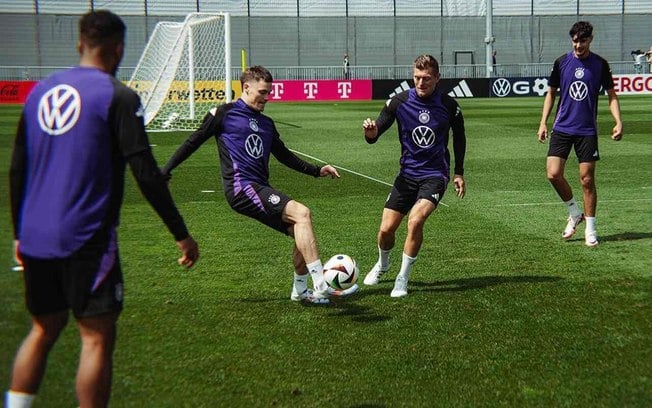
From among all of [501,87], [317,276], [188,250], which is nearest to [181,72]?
[317,276]

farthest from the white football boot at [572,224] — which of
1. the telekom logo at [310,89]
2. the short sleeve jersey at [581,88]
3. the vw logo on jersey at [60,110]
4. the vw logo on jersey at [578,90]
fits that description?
the telekom logo at [310,89]

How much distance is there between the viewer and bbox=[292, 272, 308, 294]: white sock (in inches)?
278

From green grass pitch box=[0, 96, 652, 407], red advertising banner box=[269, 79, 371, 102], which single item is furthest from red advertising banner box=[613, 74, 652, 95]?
green grass pitch box=[0, 96, 652, 407]

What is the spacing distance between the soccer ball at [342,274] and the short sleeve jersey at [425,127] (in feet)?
3.21

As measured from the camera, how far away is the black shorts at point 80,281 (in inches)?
149

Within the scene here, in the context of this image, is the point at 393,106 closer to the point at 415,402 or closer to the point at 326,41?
the point at 415,402

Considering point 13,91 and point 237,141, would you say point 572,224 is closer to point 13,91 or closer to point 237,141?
point 237,141

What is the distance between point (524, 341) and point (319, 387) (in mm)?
1607

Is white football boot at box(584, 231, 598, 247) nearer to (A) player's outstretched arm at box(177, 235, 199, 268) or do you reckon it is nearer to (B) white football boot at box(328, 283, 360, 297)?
(B) white football boot at box(328, 283, 360, 297)

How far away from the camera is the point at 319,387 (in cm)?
503

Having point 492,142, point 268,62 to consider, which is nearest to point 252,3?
point 268,62

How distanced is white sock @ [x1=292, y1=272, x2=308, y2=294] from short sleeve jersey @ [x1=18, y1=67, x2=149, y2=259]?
335cm

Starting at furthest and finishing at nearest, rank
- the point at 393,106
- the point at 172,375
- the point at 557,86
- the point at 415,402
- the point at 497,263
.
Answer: the point at 557,86, the point at 497,263, the point at 393,106, the point at 172,375, the point at 415,402

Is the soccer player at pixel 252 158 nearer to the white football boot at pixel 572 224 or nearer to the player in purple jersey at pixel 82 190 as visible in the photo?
the player in purple jersey at pixel 82 190
